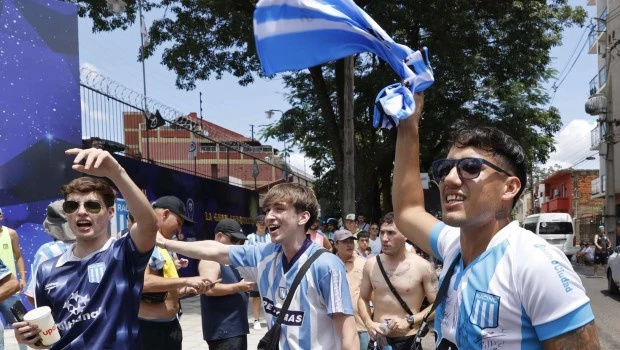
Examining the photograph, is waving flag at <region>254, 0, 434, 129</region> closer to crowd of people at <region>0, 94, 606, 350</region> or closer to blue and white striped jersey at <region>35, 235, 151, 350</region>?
crowd of people at <region>0, 94, 606, 350</region>

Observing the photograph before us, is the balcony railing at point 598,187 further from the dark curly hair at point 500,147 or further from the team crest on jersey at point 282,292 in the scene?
the dark curly hair at point 500,147

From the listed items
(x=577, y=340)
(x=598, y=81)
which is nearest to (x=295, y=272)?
(x=577, y=340)

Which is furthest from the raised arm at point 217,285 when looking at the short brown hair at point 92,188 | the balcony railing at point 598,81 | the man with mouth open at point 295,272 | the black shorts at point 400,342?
the balcony railing at point 598,81

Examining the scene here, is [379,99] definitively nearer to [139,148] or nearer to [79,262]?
[79,262]

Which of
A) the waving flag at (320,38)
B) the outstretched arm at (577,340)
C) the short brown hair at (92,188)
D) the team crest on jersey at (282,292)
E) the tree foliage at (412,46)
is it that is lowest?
the team crest on jersey at (282,292)

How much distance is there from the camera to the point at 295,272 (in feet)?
12.2

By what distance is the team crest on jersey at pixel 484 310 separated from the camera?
83.0 inches

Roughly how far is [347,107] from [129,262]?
13885 millimetres

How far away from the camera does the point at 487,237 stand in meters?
2.36

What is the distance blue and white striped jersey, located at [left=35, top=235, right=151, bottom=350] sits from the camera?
309cm

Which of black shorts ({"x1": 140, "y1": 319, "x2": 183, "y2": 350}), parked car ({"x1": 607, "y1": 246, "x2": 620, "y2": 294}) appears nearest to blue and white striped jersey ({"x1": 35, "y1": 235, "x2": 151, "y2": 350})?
black shorts ({"x1": 140, "y1": 319, "x2": 183, "y2": 350})

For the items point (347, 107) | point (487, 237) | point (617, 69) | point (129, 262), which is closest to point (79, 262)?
point (129, 262)

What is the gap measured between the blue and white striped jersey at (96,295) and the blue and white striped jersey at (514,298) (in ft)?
5.12

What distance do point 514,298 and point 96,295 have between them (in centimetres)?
192
